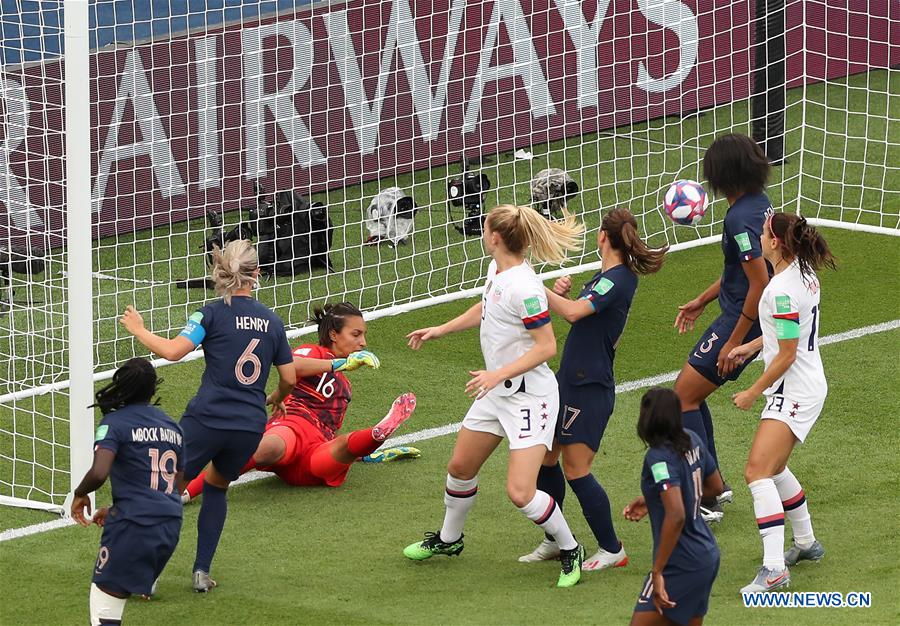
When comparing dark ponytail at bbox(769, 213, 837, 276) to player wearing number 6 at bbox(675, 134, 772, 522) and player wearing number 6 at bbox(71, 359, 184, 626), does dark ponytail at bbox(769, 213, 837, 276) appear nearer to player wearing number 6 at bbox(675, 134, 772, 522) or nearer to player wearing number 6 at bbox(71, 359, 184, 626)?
player wearing number 6 at bbox(675, 134, 772, 522)

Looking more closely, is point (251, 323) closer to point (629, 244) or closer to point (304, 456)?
point (304, 456)

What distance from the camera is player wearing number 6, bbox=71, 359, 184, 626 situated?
5.85 metres

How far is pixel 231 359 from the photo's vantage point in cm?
664

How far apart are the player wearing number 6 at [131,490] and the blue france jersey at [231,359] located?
21.9 inches

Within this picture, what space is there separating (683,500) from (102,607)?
2.42 m

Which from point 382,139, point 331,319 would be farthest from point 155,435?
point 382,139

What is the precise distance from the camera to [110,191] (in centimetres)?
1154

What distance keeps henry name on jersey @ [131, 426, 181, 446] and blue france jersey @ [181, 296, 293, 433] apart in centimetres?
53

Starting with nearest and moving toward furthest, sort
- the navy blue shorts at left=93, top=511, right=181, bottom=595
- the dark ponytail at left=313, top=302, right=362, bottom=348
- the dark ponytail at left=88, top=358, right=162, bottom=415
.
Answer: the navy blue shorts at left=93, top=511, right=181, bottom=595 → the dark ponytail at left=88, top=358, right=162, bottom=415 → the dark ponytail at left=313, top=302, right=362, bottom=348

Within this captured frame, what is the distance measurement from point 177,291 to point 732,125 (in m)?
5.76

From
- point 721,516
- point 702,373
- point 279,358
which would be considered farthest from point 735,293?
point 279,358

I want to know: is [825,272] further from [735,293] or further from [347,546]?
[347,546]

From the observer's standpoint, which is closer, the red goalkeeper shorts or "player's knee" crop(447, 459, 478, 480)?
"player's knee" crop(447, 459, 478, 480)

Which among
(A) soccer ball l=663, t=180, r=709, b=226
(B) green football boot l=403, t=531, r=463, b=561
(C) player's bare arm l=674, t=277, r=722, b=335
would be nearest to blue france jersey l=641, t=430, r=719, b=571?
(B) green football boot l=403, t=531, r=463, b=561
